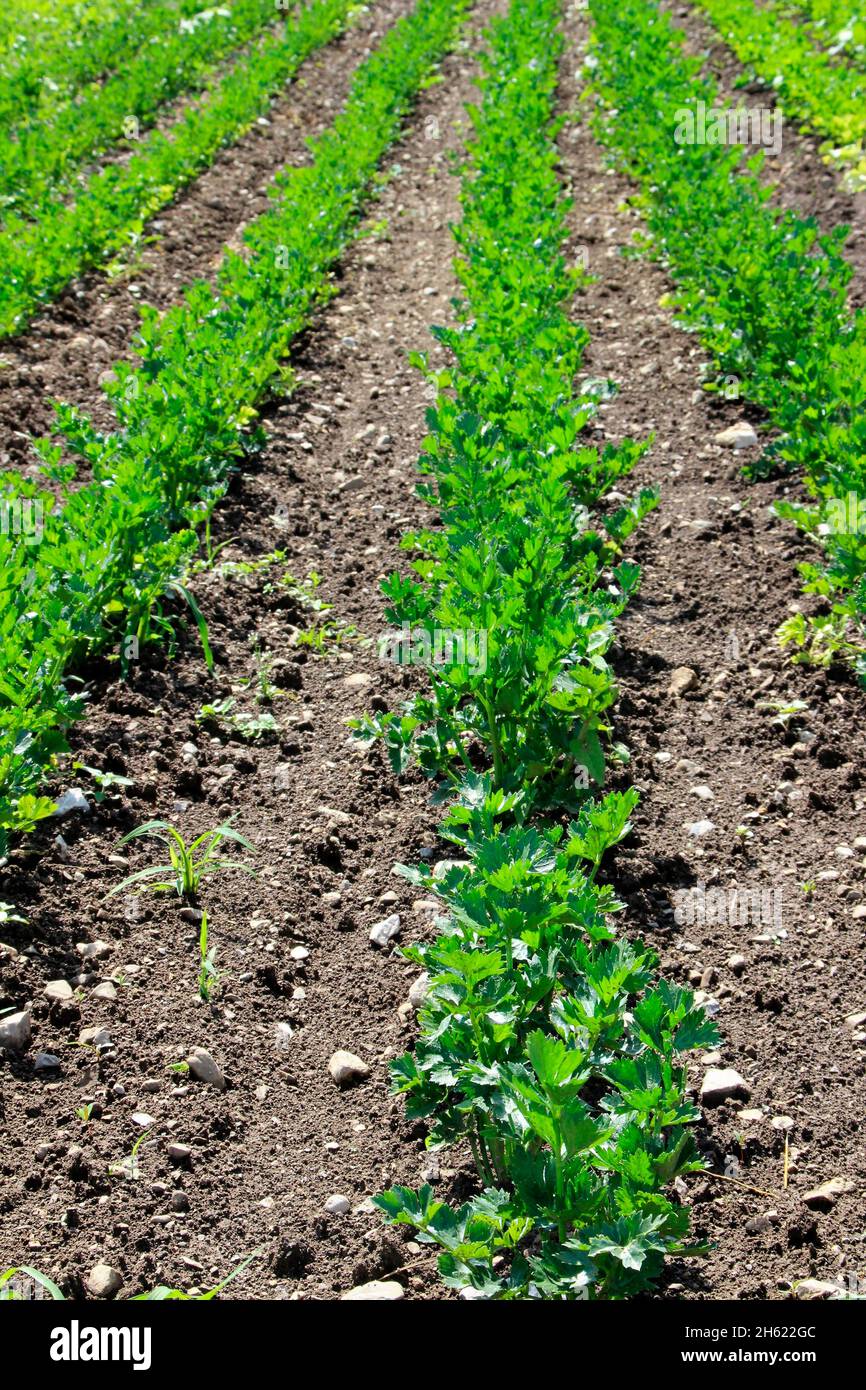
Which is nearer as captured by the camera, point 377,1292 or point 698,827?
point 377,1292

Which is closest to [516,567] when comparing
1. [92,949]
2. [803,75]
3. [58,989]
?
[92,949]

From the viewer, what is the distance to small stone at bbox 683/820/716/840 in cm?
423

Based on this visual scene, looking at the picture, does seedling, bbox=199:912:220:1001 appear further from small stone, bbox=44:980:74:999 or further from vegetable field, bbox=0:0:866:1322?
small stone, bbox=44:980:74:999

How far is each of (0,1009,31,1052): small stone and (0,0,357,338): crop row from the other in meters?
5.34

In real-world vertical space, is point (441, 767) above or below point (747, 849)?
above

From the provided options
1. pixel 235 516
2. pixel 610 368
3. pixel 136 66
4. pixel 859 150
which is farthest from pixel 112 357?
pixel 136 66

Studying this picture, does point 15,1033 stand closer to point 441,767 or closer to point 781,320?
point 441,767

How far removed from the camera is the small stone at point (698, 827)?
423 cm

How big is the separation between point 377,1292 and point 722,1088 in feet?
3.39

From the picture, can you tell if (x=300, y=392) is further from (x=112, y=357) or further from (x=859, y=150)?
(x=859, y=150)

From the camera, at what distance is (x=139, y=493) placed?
496cm

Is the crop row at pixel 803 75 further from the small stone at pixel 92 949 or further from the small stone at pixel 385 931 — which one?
the small stone at pixel 92 949

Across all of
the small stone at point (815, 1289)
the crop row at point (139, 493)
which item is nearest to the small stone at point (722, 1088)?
the small stone at point (815, 1289)

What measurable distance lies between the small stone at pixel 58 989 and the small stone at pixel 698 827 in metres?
2.01
